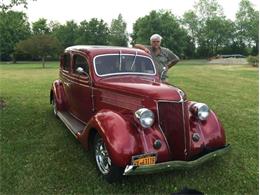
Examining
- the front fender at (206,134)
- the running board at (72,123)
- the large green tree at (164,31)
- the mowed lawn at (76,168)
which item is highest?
the large green tree at (164,31)

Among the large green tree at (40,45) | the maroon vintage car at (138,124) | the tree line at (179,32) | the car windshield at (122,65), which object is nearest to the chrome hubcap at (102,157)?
the maroon vintage car at (138,124)

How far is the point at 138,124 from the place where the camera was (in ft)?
15.7

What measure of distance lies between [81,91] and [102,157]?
1922 mm

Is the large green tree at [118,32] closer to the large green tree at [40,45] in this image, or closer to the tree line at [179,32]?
the tree line at [179,32]

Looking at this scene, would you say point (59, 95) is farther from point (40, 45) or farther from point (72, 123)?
point (40, 45)

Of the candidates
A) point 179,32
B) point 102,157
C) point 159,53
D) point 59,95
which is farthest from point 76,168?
point 179,32

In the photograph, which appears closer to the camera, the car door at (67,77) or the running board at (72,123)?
the running board at (72,123)

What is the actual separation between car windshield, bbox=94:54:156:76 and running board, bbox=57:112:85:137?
3.80ft

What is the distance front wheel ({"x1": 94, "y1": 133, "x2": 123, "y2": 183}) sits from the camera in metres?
4.71

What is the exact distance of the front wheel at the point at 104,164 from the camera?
4.71 m

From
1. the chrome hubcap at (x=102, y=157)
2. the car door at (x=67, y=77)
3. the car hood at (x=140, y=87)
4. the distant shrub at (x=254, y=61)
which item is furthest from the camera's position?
the distant shrub at (x=254, y=61)

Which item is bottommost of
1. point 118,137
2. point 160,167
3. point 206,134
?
point 160,167

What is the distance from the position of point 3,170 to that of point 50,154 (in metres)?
0.90

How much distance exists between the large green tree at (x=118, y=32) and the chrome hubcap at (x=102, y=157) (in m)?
66.9
